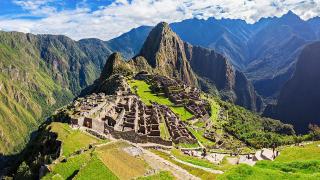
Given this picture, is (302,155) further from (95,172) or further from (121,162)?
(95,172)

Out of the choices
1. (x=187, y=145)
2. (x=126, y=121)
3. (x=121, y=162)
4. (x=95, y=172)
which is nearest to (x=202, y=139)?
(x=187, y=145)

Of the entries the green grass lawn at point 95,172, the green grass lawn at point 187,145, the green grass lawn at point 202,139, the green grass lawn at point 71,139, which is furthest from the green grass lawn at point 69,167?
the green grass lawn at point 202,139

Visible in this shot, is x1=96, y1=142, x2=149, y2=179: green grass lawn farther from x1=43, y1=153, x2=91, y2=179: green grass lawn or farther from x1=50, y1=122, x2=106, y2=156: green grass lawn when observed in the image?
x1=50, y1=122, x2=106, y2=156: green grass lawn

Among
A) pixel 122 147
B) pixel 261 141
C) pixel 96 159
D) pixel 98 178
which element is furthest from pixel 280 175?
pixel 261 141

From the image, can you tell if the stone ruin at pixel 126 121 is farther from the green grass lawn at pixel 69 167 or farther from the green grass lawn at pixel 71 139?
the green grass lawn at pixel 69 167

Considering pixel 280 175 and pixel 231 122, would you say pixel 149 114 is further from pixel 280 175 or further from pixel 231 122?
pixel 280 175

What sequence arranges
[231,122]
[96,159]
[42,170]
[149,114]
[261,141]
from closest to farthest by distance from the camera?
[96,159] → [42,170] → [149,114] → [261,141] → [231,122]

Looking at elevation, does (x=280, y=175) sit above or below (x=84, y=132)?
above

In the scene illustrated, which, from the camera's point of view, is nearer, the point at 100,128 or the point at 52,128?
the point at 52,128

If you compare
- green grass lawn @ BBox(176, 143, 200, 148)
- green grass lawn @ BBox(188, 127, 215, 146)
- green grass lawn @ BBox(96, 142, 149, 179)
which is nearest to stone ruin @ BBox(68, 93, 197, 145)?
green grass lawn @ BBox(176, 143, 200, 148)
